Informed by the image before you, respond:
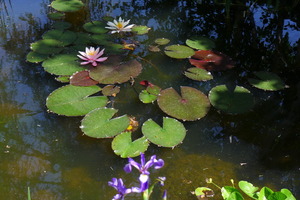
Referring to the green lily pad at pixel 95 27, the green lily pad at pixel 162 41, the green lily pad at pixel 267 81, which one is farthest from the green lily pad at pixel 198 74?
the green lily pad at pixel 95 27

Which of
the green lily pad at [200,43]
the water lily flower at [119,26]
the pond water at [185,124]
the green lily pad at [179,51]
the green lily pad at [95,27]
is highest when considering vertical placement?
the water lily flower at [119,26]

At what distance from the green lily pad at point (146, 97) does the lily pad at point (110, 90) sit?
0.56ft

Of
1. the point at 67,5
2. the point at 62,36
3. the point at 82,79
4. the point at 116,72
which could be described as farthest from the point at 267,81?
the point at 67,5

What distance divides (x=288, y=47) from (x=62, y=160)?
214cm

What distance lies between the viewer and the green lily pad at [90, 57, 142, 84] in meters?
2.41

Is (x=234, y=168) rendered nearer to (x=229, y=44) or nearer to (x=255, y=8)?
(x=229, y=44)

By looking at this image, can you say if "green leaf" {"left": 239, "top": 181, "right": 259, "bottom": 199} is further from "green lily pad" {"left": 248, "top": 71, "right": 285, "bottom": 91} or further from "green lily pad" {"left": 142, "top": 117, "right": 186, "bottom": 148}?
"green lily pad" {"left": 248, "top": 71, "right": 285, "bottom": 91}

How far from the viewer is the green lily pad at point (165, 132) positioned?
1936 mm

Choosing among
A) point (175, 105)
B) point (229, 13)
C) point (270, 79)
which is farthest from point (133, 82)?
point (229, 13)

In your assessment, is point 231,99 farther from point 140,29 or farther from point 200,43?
point 140,29

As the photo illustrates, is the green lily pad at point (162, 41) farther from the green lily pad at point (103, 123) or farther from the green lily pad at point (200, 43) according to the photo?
the green lily pad at point (103, 123)

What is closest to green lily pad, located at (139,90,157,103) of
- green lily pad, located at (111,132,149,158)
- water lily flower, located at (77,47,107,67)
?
green lily pad, located at (111,132,149,158)

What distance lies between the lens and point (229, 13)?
134 inches

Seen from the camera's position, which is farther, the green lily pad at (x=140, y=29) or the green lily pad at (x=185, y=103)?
the green lily pad at (x=140, y=29)
